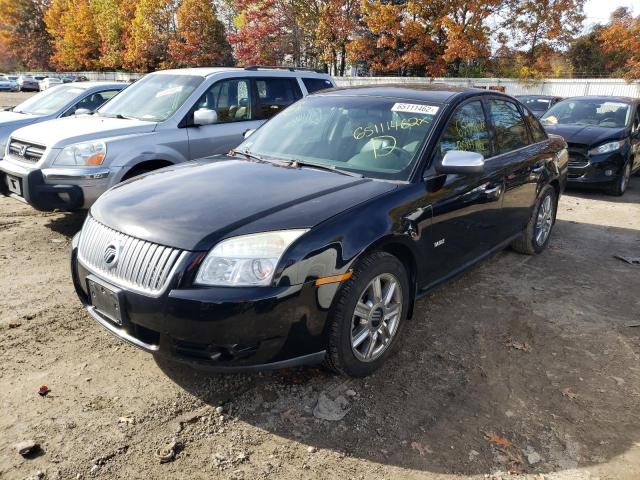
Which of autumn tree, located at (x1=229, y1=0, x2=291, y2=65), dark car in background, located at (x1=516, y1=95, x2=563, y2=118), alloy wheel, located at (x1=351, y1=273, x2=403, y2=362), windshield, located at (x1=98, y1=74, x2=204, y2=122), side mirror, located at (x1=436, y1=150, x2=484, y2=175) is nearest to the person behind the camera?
alloy wheel, located at (x1=351, y1=273, x2=403, y2=362)

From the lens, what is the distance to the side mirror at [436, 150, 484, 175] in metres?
3.31

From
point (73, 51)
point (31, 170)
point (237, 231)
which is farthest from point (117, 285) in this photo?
point (73, 51)

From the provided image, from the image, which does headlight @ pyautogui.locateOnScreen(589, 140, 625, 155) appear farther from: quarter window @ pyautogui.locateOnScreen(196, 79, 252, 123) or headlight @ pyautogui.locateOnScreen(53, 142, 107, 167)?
headlight @ pyautogui.locateOnScreen(53, 142, 107, 167)

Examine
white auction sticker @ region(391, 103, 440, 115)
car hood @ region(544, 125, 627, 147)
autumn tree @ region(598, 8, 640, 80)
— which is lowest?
car hood @ region(544, 125, 627, 147)

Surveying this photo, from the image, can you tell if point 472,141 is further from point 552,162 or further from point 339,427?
point 339,427

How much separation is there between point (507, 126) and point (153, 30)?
3962cm

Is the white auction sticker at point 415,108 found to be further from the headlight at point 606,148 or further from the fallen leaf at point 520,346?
the headlight at point 606,148

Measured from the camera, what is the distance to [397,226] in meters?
3.09

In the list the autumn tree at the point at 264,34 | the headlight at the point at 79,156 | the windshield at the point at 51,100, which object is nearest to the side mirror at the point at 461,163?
the headlight at the point at 79,156

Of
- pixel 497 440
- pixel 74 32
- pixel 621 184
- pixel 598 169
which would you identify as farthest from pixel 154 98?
pixel 74 32

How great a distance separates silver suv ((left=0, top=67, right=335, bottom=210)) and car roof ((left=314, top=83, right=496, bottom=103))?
82.8 inches

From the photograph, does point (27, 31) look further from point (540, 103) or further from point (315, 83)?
point (315, 83)

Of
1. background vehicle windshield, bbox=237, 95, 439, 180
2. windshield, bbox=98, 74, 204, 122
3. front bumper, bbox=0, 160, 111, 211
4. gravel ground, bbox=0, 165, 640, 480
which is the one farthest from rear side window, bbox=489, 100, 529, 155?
front bumper, bbox=0, 160, 111, 211

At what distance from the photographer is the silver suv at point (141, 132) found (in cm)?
521
